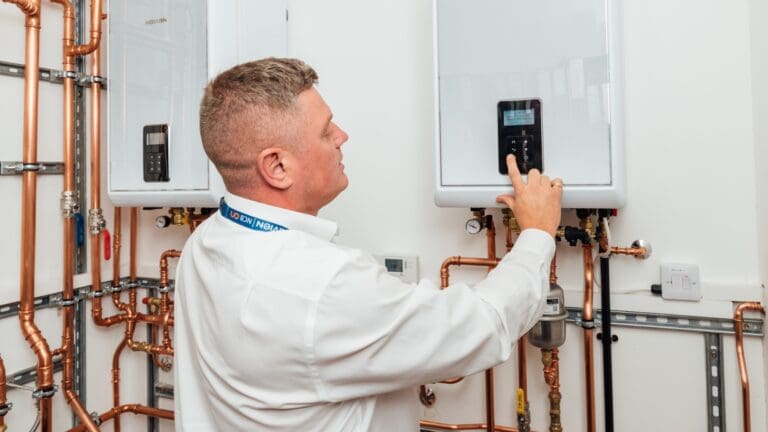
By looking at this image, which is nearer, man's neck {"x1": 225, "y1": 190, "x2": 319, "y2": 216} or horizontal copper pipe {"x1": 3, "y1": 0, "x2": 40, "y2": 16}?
man's neck {"x1": 225, "y1": 190, "x2": 319, "y2": 216}

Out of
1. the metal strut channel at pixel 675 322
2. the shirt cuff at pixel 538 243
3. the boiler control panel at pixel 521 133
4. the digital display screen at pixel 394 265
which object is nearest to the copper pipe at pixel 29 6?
the digital display screen at pixel 394 265

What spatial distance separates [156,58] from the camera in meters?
1.47

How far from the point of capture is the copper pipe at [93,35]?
5.23 ft

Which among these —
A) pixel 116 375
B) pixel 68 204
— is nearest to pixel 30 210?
pixel 68 204

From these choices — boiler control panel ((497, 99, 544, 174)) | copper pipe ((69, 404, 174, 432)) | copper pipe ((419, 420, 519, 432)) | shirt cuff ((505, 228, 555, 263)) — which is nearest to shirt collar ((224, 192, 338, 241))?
shirt cuff ((505, 228, 555, 263))

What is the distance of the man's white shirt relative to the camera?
77 cm

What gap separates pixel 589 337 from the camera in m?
1.33

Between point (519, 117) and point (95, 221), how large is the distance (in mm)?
1343

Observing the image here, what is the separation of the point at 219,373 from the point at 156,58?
100cm

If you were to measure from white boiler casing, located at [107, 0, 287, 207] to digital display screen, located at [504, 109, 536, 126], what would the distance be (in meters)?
0.76

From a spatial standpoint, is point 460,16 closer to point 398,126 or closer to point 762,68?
point 398,126

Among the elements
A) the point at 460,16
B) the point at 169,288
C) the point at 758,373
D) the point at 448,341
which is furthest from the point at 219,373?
the point at 758,373

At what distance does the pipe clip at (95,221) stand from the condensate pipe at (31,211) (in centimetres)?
19

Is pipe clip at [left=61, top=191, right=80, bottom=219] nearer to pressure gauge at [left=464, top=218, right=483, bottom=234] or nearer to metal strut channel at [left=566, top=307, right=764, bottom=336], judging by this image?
pressure gauge at [left=464, top=218, right=483, bottom=234]
